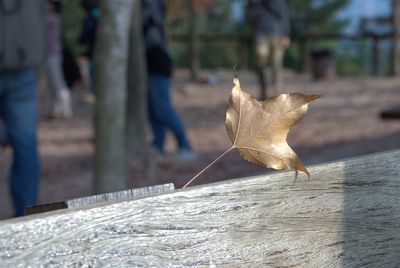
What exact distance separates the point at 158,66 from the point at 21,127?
133 inches

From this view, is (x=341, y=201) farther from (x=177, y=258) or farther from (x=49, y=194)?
(x=49, y=194)

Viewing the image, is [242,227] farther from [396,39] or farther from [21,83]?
[396,39]

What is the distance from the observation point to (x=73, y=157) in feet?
31.5

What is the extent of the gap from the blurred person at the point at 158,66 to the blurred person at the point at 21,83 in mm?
3155

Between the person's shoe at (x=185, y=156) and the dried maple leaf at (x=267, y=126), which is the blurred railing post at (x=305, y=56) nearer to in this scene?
the person's shoe at (x=185, y=156)

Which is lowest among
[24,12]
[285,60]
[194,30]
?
[285,60]

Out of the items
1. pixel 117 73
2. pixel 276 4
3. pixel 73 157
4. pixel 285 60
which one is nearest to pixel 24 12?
pixel 117 73

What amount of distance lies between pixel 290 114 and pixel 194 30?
16534 mm

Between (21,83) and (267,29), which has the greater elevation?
(21,83)

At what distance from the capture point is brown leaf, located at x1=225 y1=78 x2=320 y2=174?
186 cm

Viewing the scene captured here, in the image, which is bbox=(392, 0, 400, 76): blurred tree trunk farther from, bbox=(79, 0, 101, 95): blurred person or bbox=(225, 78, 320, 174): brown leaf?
bbox=(225, 78, 320, 174): brown leaf

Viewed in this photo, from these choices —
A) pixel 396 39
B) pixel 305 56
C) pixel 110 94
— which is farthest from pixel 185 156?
pixel 305 56

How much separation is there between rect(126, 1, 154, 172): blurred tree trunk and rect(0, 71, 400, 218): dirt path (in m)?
0.27

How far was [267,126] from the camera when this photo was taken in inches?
73.6
